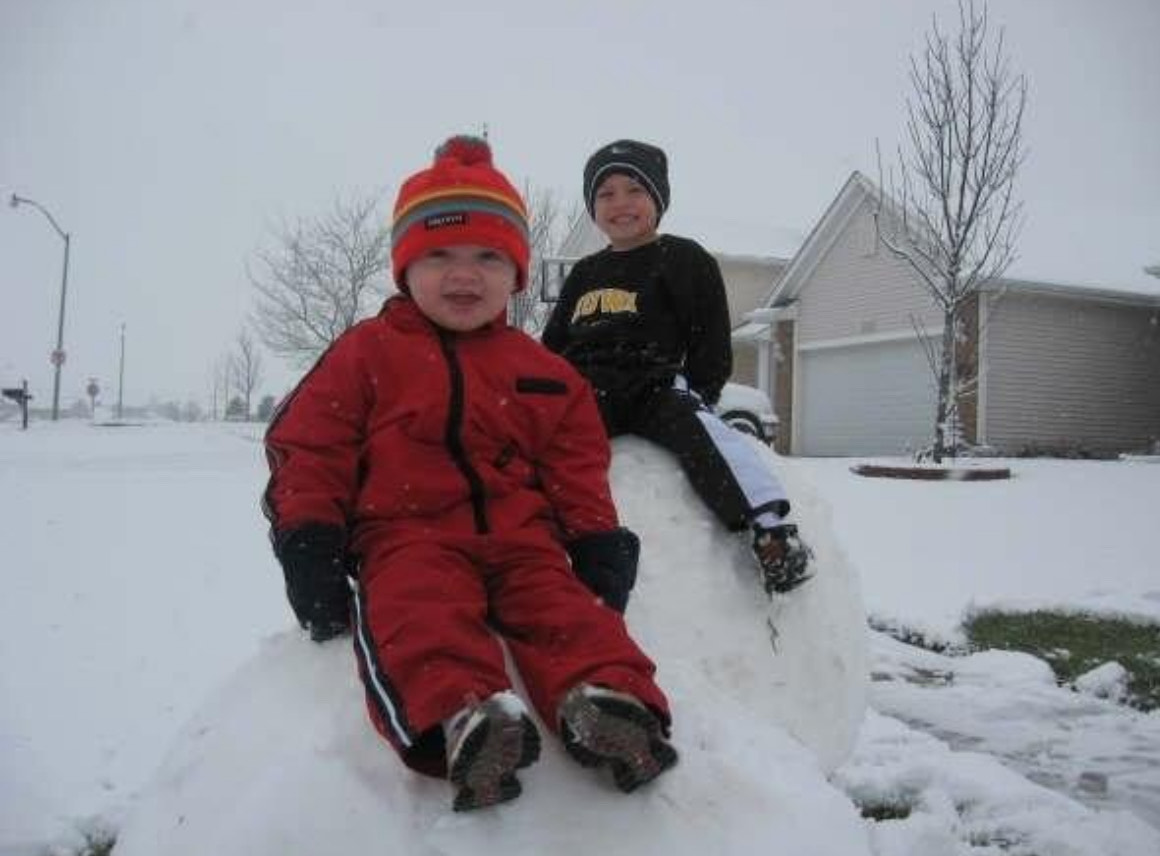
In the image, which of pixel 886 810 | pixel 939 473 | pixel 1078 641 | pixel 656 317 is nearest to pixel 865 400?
pixel 939 473

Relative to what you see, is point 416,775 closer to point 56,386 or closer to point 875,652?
point 875,652

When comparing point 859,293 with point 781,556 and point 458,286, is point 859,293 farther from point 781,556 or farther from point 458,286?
point 458,286

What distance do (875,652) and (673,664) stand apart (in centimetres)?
383

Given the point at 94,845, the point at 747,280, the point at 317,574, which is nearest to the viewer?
the point at 317,574

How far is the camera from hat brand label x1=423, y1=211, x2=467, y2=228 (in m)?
2.38

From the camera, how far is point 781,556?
2.54 m

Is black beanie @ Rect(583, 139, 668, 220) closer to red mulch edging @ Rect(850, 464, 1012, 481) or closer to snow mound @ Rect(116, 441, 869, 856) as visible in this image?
snow mound @ Rect(116, 441, 869, 856)

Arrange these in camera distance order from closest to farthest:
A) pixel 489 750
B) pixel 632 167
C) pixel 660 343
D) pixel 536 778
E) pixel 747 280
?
1. pixel 489 750
2. pixel 536 778
3. pixel 660 343
4. pixel 632 167
5. pixel 747 280

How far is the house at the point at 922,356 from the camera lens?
16.9 m

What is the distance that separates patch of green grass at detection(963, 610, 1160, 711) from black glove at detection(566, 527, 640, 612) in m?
3.80

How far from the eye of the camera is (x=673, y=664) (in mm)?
2217

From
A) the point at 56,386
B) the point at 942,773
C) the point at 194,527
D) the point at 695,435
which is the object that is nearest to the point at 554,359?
the point at 695,435

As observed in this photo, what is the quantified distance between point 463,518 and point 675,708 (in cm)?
60

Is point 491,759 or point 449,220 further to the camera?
point 449,220
